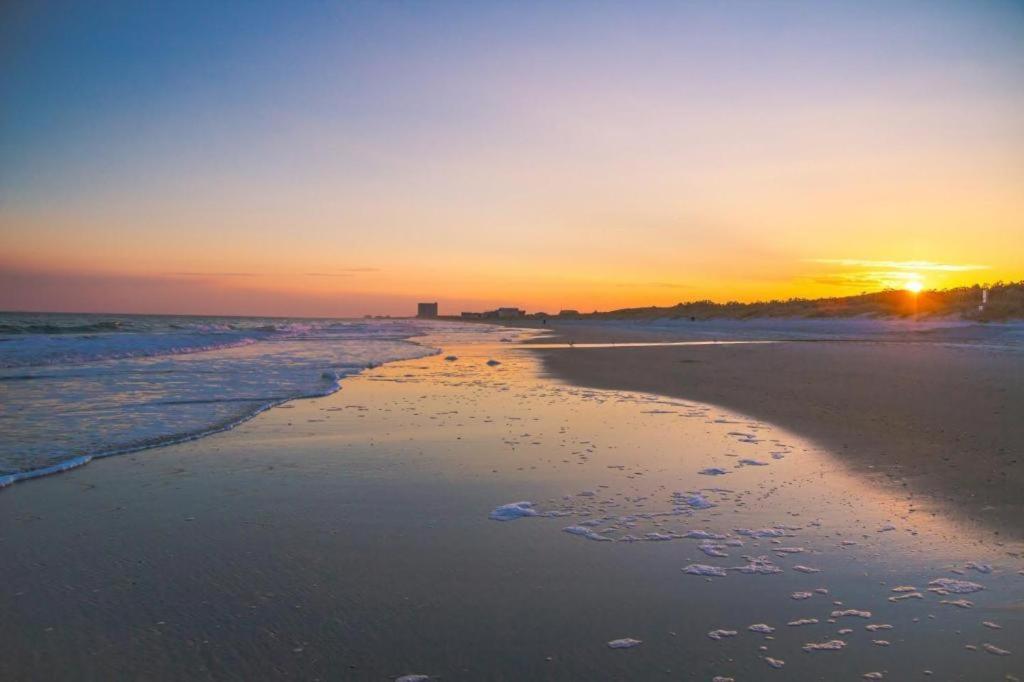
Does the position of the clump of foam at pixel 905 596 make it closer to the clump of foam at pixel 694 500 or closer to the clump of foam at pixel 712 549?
the clump of foam at pixel 712 549

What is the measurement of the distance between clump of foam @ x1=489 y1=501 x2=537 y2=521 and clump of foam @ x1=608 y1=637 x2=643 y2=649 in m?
1.80

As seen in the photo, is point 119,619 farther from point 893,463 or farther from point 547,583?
point 893,463

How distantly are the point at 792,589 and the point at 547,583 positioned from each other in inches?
51.7

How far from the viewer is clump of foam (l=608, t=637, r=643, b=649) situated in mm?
2881

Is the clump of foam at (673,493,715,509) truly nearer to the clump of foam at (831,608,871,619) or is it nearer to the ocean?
the clump of foam at (831,608,871,619)

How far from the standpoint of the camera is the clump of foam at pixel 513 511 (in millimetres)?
4707

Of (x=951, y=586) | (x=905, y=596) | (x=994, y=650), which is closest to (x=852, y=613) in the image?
(x=905, y=596)

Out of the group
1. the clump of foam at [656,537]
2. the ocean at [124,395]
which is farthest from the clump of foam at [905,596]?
the ocean at [124,395]

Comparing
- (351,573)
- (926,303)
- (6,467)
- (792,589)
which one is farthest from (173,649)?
(926,303)

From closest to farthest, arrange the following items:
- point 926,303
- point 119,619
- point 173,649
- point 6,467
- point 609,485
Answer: point 173,649 < point 119,619 < point 609,485 < point 6,467 < point 926,303

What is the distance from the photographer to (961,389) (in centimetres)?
1000

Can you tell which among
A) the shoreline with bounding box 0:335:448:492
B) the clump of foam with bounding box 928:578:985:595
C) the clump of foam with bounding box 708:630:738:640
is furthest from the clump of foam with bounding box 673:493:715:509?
the shoreline with bounding box 0:335:448:492

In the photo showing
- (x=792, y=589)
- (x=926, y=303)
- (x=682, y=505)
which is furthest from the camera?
(x=926, y=303)

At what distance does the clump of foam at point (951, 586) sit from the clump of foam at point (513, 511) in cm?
246
